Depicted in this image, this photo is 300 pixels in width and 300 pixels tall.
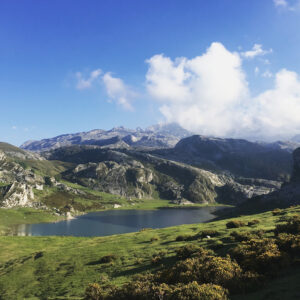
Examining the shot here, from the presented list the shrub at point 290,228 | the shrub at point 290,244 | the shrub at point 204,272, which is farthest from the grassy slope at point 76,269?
the shrub at point 204,272

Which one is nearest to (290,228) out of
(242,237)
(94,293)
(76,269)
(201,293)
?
(242,237)

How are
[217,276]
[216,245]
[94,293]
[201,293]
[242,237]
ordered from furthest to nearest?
1. [242,237]
2. [216,245]
3. [94,293]
4. [217,276]
5. [201,293]

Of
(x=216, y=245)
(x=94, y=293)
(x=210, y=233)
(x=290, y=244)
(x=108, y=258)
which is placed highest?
(x=290, y=244)

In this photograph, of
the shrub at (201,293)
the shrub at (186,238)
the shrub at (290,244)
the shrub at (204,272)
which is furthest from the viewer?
the shrub at (186,238)

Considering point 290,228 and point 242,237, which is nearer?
point 290,228

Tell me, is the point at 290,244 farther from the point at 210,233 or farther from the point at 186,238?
the point at 186,238

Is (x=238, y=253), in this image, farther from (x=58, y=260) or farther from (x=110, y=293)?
(x=58, y=260)

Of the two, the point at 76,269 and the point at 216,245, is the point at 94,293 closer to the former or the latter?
the point at 216,245

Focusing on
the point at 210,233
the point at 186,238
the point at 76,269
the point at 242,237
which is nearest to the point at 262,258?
the point at 242,237

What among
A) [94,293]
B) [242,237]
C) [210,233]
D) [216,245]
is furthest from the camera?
[210,233]

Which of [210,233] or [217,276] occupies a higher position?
[217,276]

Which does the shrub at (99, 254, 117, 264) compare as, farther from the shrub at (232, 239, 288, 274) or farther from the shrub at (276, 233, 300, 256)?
the shrub at (276, 233, 300, 256)

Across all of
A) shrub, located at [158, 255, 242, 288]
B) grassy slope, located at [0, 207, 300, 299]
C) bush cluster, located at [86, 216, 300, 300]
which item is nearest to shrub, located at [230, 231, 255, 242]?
grassy slope, located at [0, 207, 300, 299]

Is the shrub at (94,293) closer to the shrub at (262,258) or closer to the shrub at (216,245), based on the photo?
the shrub at (262,258)
